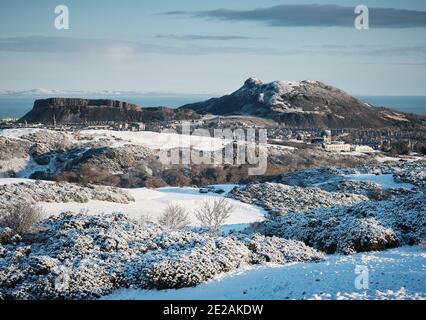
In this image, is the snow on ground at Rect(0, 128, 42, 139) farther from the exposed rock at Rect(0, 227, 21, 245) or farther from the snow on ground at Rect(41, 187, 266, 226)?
the exposed rock at Rect(0, 227, 21, 245)

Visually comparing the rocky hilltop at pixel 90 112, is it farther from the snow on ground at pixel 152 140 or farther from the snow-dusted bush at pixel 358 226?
the snow-dusted bush at pixel 358 226

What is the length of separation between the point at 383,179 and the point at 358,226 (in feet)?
89.6

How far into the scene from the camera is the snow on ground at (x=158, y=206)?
2962cm

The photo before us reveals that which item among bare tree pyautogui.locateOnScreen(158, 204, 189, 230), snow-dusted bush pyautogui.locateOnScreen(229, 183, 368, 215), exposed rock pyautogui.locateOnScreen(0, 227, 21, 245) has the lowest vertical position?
snow-dusted bush pyautogui.locateOnScreen(229, 183, 368, 215)

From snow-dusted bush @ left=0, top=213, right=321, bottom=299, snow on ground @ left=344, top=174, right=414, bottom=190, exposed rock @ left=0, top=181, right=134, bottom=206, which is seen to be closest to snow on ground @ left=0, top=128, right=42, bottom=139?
exposed rock @ left=0, top=181, right=134, bottom=206

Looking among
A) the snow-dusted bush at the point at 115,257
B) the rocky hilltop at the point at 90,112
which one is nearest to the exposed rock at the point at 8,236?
the snow-dusted bush at the point at 115,257

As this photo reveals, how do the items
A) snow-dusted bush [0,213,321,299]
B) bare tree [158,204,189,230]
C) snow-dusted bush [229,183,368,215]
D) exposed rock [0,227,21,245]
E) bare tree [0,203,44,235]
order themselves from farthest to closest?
1. snow-dusted bush [229,183,368,215]
2. bare tree [158,204,189,230]
3. bare tree [0,203,44,235]
4. exposed rock [0,227,21,245]
5. snow-dusted bush [0,213,321,299]

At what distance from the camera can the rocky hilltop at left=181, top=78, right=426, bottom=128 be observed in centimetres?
15475

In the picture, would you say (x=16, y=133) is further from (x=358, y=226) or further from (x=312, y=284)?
(x=312, y=284)

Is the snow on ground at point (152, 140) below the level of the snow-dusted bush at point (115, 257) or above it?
below

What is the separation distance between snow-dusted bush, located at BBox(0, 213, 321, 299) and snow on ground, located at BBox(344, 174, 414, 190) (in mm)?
27509

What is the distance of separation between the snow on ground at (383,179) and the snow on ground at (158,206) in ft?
47.2
